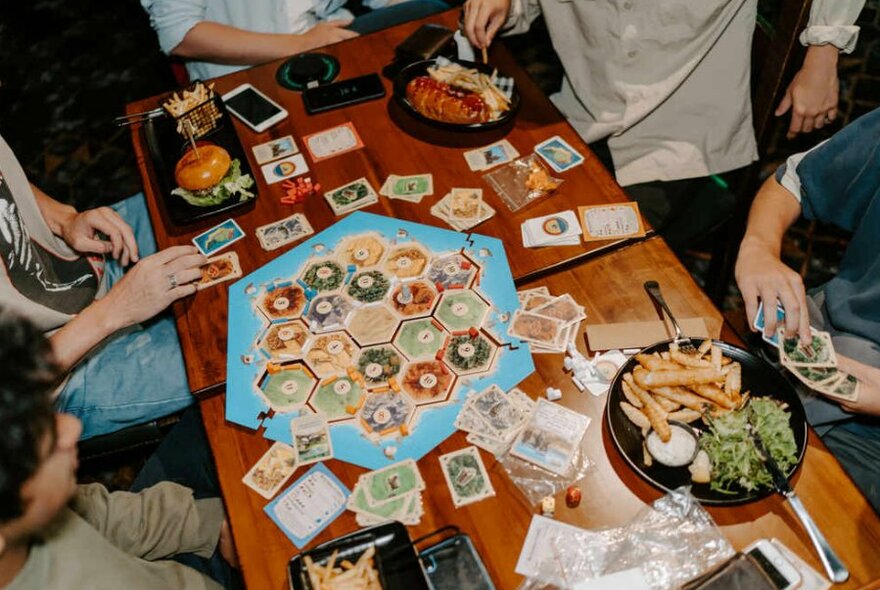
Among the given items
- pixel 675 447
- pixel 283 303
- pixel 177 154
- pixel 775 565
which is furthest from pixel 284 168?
pixel 775 565

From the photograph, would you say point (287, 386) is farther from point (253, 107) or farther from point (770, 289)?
point (770, 289)

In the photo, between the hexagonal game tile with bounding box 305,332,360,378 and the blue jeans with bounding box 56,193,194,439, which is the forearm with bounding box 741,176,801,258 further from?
the blue jeans with bounding box 56,193,194,439

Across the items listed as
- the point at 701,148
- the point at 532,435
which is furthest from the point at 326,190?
the point at 701,148

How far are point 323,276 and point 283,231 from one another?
0.19 metres

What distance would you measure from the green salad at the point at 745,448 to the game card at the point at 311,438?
29.9 inches

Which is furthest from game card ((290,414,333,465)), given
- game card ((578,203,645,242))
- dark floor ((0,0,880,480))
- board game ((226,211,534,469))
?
dark floor ((0,0,880,480))

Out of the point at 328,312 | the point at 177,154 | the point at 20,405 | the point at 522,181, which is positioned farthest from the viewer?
the point at 177,154

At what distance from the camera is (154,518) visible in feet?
5.04

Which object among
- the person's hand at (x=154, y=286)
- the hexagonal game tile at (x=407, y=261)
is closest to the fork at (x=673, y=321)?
the hexagonal game tile at (x=407, y=261)

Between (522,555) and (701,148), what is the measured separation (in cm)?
146

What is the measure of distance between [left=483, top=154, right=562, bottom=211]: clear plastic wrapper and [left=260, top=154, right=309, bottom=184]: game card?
0.51 m

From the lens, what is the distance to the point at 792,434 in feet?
4.42

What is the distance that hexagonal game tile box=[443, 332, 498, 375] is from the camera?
5.06 ft

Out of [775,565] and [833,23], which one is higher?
[833,23]
